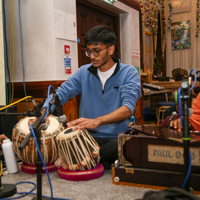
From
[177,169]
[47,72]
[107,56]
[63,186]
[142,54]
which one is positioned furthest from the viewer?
[142,54]

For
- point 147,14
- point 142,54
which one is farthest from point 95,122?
point 147,14

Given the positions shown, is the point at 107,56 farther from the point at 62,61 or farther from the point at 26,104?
the point at 26,104

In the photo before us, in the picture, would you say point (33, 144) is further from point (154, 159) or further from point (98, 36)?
point (98, 36)

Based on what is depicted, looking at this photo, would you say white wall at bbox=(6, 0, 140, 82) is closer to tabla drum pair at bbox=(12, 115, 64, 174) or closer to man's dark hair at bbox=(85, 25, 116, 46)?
man's dark hair at bbox=(85, 25, 116, 46)

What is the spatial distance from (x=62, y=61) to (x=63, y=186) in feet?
6.57

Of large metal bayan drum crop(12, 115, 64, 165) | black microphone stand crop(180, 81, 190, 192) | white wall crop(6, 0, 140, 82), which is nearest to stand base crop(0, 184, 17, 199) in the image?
large metal bayan drum crop(12, 115, 64, 165)

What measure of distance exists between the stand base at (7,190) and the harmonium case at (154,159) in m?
0.69

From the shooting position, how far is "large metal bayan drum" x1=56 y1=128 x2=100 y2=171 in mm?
1804

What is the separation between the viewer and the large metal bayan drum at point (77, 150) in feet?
5.92

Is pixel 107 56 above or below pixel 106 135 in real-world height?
above

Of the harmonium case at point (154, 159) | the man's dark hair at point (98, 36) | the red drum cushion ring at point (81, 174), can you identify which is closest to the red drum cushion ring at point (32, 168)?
the red drum cushion ring at point (81, 174)

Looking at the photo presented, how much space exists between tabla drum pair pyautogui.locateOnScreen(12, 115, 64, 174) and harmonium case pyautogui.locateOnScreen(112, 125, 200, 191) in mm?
592

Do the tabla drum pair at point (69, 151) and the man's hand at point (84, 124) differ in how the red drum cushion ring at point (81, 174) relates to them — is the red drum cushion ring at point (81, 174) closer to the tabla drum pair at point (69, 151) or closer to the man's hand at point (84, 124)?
the tabla drum pair at point (69, 151)

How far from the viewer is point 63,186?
5.71 feet
